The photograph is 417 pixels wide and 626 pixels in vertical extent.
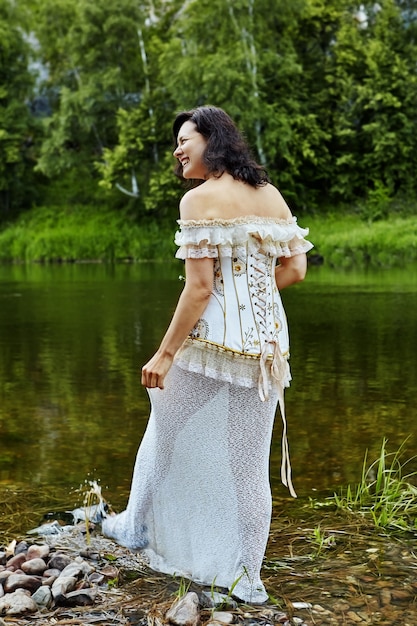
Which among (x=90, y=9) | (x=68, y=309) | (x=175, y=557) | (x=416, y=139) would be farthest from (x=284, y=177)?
(x=175, y=557)

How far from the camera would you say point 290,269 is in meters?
4.01

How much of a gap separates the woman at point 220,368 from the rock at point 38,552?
1.91ft

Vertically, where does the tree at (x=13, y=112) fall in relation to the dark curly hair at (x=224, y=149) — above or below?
above

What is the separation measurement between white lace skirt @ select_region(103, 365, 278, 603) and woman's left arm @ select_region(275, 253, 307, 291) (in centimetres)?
56

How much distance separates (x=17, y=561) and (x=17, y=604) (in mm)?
495

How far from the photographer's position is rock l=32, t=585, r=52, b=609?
3689 mm

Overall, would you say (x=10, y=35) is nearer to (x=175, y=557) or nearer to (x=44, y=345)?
(x=44, y=345)

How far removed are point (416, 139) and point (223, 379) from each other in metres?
39.1

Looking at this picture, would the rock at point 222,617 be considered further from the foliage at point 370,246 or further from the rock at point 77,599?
the foliage at point 370,246

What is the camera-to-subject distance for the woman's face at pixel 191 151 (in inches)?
149

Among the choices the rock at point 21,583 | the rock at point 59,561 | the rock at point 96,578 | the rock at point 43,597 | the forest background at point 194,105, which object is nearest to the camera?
the rock at point 43,597

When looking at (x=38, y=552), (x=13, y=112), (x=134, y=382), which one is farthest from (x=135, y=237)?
(x=38, y=552)

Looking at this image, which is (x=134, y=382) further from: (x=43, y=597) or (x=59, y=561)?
(x=43, y=597)

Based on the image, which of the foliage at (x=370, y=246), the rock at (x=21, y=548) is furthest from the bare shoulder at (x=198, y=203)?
the foliage at (x=370, y=246)
